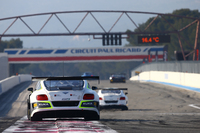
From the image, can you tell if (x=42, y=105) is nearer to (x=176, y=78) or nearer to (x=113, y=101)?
(x=113, y=101)

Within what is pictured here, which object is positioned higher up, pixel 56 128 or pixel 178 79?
pixel 178 79

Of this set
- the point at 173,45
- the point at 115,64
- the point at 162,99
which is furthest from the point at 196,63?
the point at 115,64

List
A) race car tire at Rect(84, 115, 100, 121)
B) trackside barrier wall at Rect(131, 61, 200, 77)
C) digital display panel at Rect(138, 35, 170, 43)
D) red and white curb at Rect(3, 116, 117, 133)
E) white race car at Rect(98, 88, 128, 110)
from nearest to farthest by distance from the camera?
red and white curb at Rect(3, 116, 117, 133) → race car tire at Rect(84, 115, 100, 121) → white race car at Rect(98, 88, 128, 110) → trackside barrier wall at Rect(131, 61, 200, 77) → digital display panel at Rect(138, 35, 170, 43)

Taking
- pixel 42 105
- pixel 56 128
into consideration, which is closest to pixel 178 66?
pixel 56 128

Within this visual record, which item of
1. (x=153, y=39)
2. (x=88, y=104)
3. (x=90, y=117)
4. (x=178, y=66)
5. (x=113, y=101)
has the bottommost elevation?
(x=113, y=101)

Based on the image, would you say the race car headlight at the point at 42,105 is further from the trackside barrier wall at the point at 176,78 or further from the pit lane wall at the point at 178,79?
the trackside barrier wall at the point at 176,78

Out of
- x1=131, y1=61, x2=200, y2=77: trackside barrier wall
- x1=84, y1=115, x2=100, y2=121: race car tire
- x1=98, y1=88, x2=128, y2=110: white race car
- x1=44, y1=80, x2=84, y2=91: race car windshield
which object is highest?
x1=131, y1=61, x2=200, y2=77: trackside barrier wall

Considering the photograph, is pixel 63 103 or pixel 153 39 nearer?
pixel 63 103

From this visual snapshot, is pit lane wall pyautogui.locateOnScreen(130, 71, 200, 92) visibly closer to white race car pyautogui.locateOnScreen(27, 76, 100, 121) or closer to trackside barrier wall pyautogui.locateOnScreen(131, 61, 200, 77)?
trackside barrier wall pyautogui.locateOnScreen(131, 61, 200, 77)

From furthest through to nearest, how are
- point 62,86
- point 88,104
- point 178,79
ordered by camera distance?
1. point 178,79
2. point 62,86
3. point 88,104

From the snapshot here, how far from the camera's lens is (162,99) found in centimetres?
2592

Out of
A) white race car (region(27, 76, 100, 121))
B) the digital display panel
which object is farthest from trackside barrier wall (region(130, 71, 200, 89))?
white race car (region(27, 76, 100, 121))

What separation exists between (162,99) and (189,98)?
178 cm

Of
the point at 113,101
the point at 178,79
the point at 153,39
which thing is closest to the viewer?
the point at 113,101
